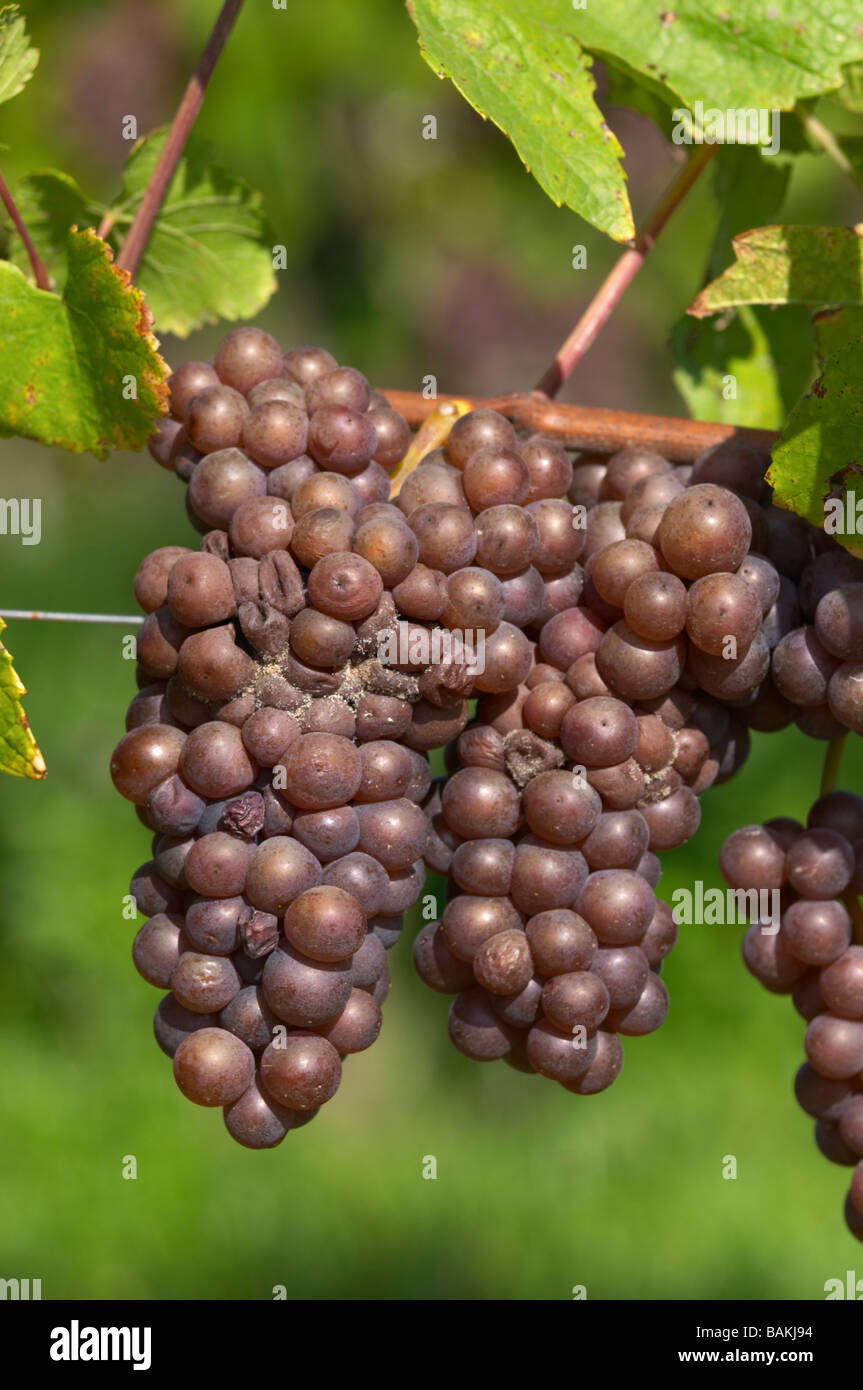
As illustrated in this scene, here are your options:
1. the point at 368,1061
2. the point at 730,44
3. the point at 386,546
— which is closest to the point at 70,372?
the point at 386,546

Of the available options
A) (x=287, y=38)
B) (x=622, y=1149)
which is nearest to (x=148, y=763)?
(x=287, y=38)

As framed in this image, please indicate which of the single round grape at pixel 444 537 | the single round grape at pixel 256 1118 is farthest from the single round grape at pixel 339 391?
the single round grape at pixel 256 1118

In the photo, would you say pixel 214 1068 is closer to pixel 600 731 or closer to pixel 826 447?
pixel 600 731

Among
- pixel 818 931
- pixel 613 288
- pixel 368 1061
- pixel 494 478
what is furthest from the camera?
pixel 368 1061

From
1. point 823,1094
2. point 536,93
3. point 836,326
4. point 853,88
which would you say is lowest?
point 823,1094
